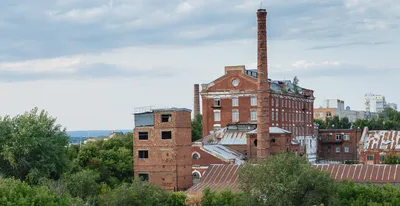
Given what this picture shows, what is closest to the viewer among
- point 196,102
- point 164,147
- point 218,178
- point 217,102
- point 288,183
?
point 288,183

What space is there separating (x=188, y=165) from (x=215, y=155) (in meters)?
4.33

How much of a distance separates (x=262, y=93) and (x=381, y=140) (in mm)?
28988

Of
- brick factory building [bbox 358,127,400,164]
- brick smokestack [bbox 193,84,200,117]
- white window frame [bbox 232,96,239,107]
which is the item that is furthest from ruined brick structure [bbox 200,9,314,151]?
brick smokestack [bbox 193,84,200,117]

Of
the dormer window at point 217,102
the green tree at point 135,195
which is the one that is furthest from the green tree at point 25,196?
the dormer window at point 217,102

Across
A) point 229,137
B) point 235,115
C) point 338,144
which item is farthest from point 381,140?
point 229,137

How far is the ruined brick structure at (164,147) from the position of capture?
2375 inches

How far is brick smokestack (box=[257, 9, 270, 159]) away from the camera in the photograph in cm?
6662

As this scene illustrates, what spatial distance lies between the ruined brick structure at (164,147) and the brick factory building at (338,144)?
45.9 meters

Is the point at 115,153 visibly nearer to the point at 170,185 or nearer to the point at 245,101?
the point at 170,185

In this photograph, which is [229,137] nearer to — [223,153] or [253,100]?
[223,153]

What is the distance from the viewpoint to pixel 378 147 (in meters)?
88.1

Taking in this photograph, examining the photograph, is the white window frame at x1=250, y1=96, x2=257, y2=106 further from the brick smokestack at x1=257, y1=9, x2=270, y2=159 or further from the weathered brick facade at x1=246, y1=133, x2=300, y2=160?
the brick smokestack at x1=257, y1=9, x2=270, y2=159

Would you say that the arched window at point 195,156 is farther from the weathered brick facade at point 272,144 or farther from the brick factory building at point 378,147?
the brick factory building at point 378,147

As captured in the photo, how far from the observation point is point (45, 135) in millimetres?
57062
